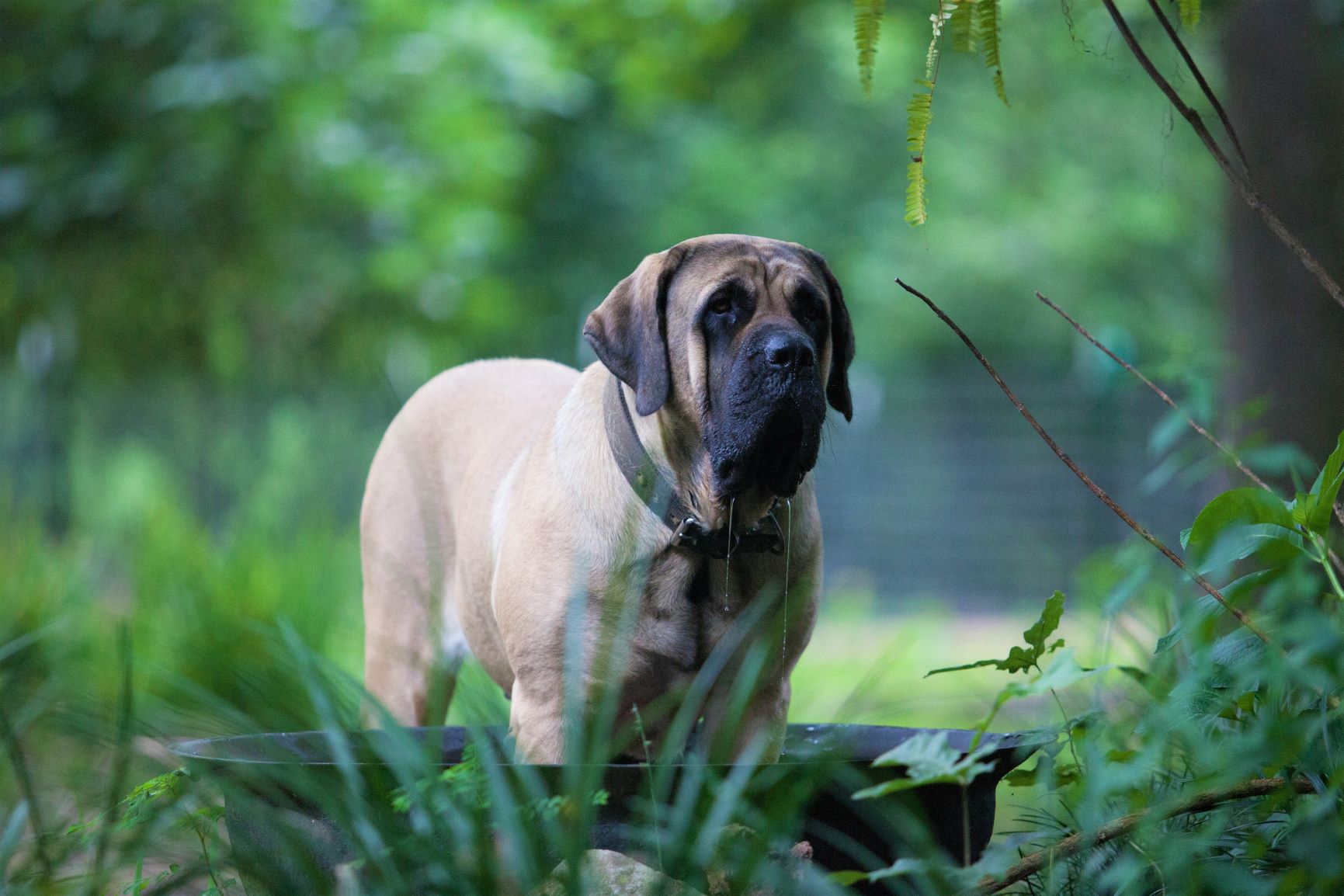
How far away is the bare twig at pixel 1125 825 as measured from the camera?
195cm

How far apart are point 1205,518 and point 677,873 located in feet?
3.54

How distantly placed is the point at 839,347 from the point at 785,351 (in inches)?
22.1

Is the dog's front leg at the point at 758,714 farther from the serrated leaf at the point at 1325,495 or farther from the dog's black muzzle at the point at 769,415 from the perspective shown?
the serrated leaf at the point at 1325,495

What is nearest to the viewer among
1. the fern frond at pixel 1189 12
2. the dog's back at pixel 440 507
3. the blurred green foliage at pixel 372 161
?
the fern frond at pixel 1189 12

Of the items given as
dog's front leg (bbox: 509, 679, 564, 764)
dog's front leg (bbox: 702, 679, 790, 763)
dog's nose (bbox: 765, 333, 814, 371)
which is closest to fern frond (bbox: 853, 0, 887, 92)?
dog's nose (bbox: 765, 333, 814, 371)

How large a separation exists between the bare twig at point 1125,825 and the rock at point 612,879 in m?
0.48

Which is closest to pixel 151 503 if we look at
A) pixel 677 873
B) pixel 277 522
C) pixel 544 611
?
pixel 277 522

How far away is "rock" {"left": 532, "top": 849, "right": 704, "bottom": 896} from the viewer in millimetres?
1889

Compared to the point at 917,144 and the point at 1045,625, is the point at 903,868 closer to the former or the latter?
the point at 1045,625

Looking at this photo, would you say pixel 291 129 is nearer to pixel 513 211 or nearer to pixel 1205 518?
pixel 513 211

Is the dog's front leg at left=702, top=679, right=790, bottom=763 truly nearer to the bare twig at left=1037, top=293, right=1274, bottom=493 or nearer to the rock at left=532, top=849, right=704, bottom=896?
the rock at left=532, top=849, right=704, bottom=896

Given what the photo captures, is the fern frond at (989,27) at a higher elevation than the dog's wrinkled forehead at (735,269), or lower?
higher

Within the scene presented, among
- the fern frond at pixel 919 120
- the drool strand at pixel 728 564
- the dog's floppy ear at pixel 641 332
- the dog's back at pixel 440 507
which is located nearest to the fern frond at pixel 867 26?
the fern frond at pixel 919 120

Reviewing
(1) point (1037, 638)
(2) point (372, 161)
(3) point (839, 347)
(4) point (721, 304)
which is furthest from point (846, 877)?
(2) point (372, 161)
